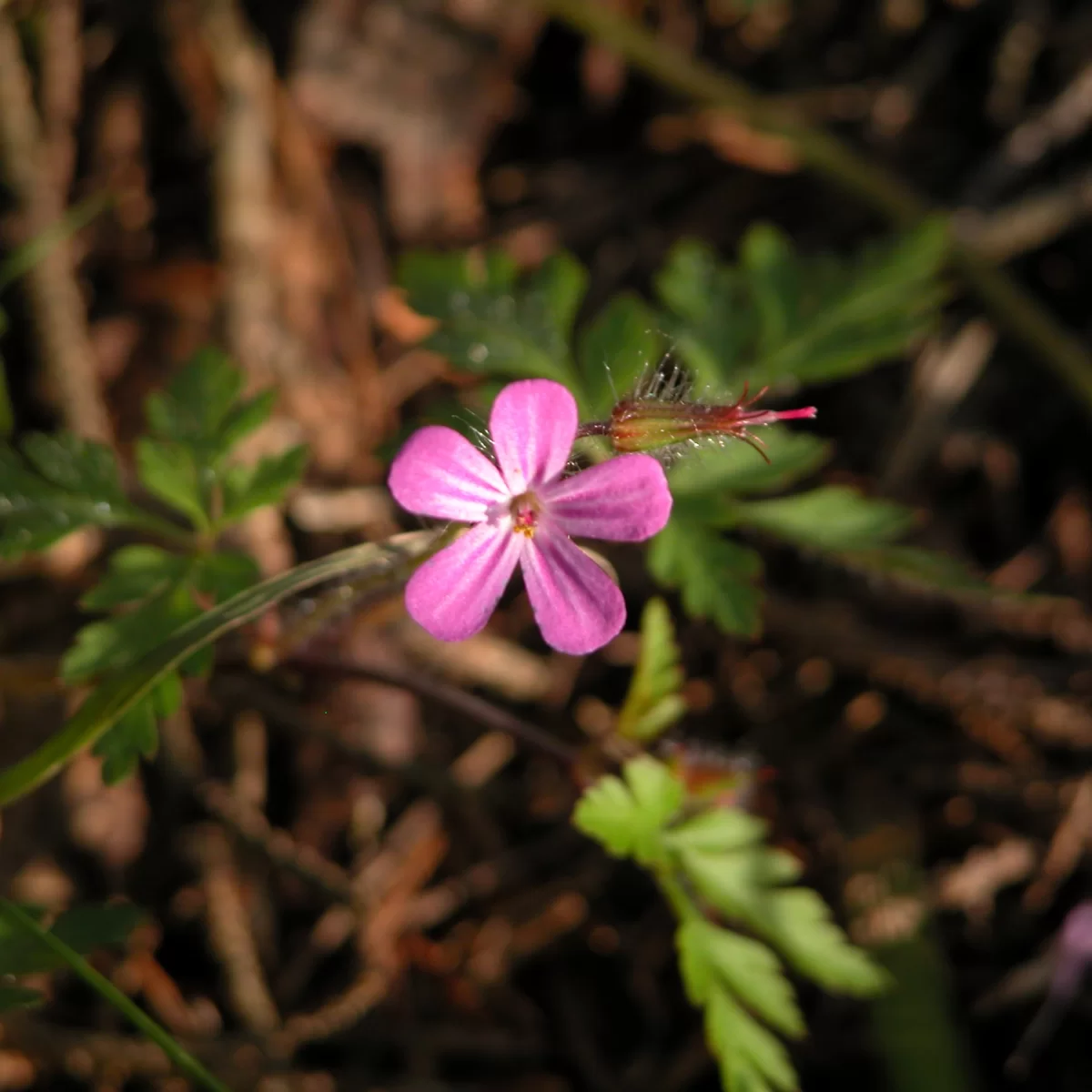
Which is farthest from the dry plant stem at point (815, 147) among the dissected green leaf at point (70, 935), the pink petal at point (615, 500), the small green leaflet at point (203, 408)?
the dissected green leaf at point (70, 935)

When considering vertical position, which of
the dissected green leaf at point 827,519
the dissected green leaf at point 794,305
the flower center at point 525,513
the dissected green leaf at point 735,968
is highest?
the dissected green leaf at point 794,305

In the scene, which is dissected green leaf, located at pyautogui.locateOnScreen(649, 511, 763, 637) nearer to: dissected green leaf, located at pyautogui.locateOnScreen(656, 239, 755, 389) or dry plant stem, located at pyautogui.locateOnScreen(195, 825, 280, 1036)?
dissected green leaf, located at pyautogui.locateOnScreen(656, 239, 755, 389)

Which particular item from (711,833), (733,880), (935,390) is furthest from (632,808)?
(935,390)

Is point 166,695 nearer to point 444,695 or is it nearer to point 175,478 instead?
point 175,478

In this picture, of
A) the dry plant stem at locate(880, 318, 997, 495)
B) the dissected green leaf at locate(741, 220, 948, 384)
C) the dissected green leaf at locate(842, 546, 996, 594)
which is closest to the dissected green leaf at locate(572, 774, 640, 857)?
the dissected green leaf at locate(842, 546, 996, 594)

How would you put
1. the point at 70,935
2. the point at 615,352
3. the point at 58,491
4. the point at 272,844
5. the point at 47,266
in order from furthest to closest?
the point at 47,266
the point at 272,844
the point at 615,352
the point at 58,491
the point at 70,935

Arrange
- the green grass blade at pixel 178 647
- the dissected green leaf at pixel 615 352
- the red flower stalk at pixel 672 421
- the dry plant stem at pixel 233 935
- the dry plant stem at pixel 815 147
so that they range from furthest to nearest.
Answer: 1. the dry plant stem at pixel 815 147
2. the dry plant stem at pixel 233 935
3. the dissected green leaf at pixel 615 352
4. the green grass blade at pixel 178 647
5. the red flower stalk at pixel 672 421

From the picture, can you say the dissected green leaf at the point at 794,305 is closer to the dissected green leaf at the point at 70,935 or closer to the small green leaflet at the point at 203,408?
the small green leaflet at the point at 203,408

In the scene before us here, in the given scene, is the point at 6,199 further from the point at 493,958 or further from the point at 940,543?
the point at 940,543
